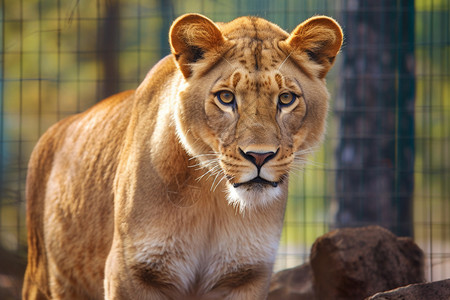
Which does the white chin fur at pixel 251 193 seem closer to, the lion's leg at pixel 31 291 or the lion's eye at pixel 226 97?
the lion's eye at pixel 226 97

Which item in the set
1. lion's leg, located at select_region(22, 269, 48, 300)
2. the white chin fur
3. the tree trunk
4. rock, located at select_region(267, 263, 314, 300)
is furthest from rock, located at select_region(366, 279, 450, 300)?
the tree trunk

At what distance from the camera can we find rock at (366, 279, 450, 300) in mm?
2404

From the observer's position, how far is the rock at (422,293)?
7.89 feet

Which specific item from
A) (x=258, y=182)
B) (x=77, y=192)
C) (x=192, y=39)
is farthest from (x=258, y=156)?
(x=77, y=192)

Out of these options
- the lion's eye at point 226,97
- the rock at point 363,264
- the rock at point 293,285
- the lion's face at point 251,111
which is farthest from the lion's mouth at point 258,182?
the rock at point 293,285

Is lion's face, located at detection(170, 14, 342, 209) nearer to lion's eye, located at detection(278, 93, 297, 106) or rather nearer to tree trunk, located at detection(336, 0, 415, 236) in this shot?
lion's eye, located at detection(278, 93, 297, 106)

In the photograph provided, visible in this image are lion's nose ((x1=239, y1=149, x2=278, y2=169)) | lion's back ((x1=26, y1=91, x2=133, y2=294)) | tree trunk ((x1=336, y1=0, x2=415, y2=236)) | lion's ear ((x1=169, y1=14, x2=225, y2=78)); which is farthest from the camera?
tree trunk ((x1=336, y1=0, x2=415, y2=236))

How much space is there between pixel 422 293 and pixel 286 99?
889mm

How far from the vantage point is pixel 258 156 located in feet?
7.54

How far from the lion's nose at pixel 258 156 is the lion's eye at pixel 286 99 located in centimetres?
25

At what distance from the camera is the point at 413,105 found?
5.23 metres

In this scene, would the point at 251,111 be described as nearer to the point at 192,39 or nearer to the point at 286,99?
the point at 286,99

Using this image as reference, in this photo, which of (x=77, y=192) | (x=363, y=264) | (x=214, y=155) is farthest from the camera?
(x=363, y=264)

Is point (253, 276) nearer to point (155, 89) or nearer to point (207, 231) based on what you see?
point (207, 231)
